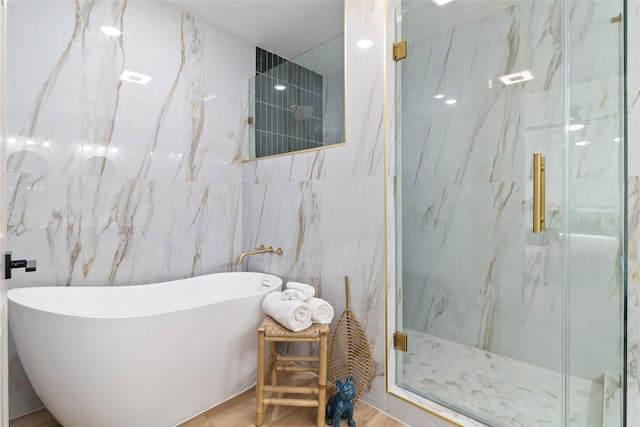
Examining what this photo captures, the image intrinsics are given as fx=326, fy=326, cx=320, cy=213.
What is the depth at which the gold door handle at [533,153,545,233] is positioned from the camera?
138cm

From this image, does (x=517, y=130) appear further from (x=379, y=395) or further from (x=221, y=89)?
(x=221, y=89)

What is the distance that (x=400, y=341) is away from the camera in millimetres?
1828

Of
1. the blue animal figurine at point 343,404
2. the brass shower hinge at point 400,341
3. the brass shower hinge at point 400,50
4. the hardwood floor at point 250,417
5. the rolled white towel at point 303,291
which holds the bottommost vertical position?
the hardwood floor at point 250,417

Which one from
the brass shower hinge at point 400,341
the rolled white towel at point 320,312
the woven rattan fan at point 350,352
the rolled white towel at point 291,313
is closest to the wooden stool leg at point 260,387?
the rolled white towel at point 291,313

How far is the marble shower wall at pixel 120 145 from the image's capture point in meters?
1.86

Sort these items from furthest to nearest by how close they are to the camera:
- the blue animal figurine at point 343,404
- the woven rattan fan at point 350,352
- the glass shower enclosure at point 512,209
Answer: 1. the woven rattan fan at point 350,352
2. the blue animal figurine at point 343,404
3. the glass shower enclosure at point 512,209

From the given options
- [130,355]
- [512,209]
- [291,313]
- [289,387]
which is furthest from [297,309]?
[512,209]

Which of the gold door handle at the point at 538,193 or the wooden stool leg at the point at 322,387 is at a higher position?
the gold door handle at the point at 538,193

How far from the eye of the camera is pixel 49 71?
192cm

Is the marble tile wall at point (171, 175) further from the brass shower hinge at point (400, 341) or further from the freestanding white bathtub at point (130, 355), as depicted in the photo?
the freestanding white bathtub at point (130, 355)

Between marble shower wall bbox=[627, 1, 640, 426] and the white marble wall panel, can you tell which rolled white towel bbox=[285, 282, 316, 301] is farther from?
marble shower wall bbox=[627, 1, 640, 426]

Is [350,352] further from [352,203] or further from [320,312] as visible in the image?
[352,203]

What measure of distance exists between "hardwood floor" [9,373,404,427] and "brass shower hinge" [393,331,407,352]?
38cm

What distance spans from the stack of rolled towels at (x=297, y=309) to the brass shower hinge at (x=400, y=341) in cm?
38
